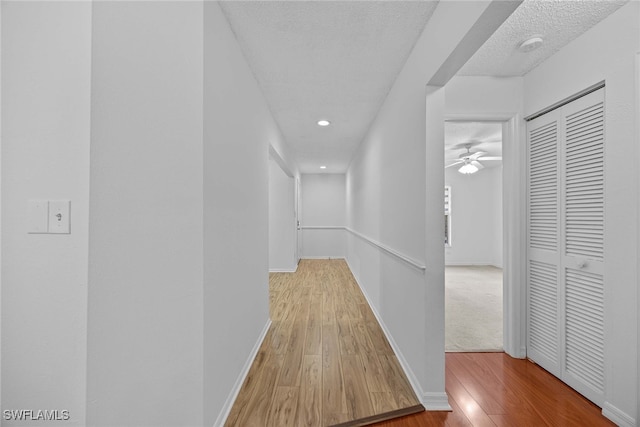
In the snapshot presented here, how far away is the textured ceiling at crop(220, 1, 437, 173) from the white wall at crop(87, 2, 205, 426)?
0.53 m

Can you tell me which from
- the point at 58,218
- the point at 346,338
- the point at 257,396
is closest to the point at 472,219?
the point at 346,338

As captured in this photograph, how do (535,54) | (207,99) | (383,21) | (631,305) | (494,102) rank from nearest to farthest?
(207,99) < (631,305) < (383,21) < (535,54) < (494,102)

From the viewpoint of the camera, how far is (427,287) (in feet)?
5.59

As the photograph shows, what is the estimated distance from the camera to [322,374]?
6.60 ft

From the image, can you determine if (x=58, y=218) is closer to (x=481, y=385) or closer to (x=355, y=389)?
(x=355, y=389)

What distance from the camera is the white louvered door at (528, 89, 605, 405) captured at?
5.76 feet

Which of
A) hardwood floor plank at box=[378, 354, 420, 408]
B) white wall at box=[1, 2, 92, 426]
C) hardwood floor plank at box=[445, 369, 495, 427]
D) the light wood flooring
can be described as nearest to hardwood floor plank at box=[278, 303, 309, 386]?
the light wood flooring

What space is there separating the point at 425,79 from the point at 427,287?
1.28 m

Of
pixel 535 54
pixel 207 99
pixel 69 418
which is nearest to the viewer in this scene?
pixel 69 418

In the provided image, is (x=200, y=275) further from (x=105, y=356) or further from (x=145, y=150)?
(x=145, y=150)

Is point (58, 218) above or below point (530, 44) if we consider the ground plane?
below

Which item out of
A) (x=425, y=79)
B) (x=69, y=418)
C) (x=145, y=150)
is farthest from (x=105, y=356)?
(x=425, y=79)

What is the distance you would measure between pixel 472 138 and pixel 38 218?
4.88 m

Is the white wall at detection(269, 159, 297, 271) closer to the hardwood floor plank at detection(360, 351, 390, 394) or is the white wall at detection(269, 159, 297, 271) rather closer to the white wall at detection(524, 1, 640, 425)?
the hardwood floor plank at detection(360, 351, 390, 394)
